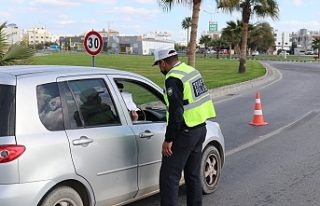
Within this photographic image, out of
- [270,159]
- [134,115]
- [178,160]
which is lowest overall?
[270,159]

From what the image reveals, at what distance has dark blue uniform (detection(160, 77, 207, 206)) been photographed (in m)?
4.30

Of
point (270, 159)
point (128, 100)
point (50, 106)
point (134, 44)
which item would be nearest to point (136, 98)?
point (128, 100)

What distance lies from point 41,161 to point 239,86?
1919 centimetres

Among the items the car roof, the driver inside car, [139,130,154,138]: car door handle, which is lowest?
[139,130,154,138]: car door handle

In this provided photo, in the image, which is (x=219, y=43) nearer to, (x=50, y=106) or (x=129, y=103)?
(x=129, y=103)

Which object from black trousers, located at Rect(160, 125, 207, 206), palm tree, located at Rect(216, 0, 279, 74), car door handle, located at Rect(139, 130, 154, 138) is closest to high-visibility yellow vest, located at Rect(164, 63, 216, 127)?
black trousers, located at Rect(160, 125, 207, 206)

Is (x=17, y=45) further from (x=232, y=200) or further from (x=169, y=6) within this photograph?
(x=169, y=6)

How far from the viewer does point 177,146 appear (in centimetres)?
449

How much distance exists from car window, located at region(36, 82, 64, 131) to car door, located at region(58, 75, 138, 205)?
72 mm

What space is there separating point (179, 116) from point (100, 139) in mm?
754

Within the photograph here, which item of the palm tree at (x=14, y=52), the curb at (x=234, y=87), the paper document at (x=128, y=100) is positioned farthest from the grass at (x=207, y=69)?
the paper document at (x=128, y=100)

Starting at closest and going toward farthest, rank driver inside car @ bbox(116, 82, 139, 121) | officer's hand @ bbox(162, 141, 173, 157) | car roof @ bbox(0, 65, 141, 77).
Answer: car roof @ bbox(0, 65, 141, 77) → officer's hand @ bbox(162, 141, 173, 157) → driver inside car @ bbox(116, 82, 139, 121)

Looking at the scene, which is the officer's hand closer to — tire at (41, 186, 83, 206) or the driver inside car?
the driver inside car

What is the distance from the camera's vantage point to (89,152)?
4223 mm
